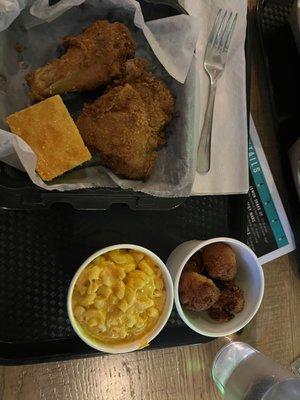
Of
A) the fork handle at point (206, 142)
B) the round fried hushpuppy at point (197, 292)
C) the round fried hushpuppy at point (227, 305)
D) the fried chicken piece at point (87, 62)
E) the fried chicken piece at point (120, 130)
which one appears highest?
the fried chicken piece at point (87, 62)

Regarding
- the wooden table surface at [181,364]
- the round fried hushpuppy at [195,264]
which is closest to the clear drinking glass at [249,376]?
the wooden table surface at [181,364]

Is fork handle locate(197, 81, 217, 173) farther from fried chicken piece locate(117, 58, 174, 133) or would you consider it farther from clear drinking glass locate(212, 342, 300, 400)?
clear drinking glass locate(212, 342, 300, 400)

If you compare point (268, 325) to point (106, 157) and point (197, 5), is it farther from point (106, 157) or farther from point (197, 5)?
point (197, 5)

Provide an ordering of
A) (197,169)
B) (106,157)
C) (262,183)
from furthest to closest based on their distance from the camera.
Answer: (262,183)
(197,169)
(106,157)

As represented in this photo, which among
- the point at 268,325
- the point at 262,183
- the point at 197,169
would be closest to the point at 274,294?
the point at 268,325

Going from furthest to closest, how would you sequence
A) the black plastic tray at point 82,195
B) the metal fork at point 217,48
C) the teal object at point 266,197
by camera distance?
the teal object at point 266,197 < the metal fork at point 217,48 < the black plastic tray at point 82,195

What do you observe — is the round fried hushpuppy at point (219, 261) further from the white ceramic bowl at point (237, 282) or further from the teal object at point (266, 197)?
the teal object at point (266, 197)
